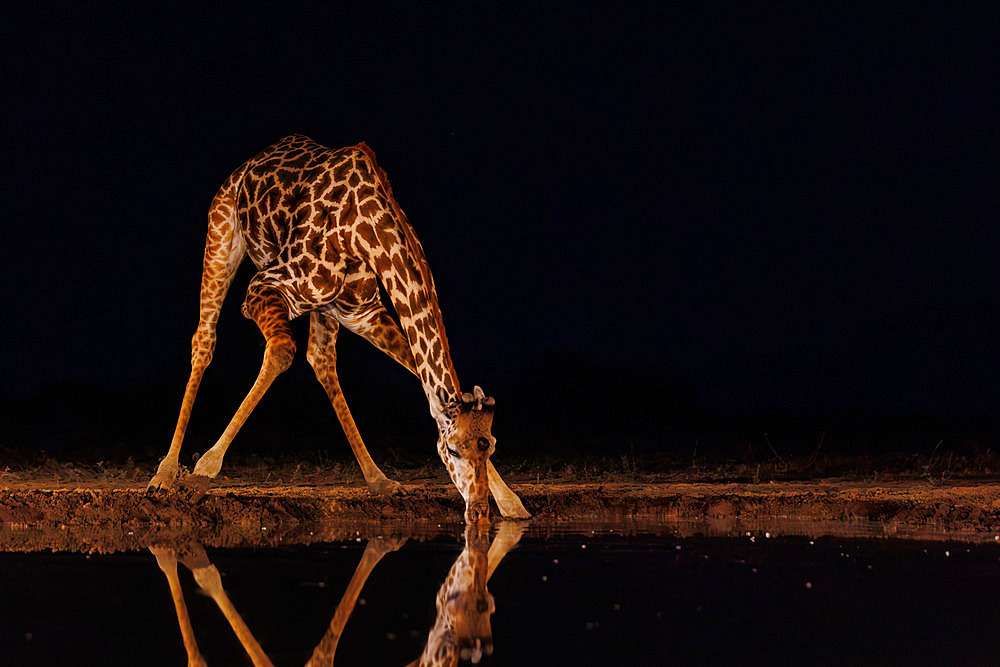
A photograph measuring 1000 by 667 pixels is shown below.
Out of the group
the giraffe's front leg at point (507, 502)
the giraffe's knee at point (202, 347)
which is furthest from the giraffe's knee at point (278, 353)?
the giraffe's front leg at point (507, 502)

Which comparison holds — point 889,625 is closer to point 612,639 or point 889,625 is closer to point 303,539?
point 612,639

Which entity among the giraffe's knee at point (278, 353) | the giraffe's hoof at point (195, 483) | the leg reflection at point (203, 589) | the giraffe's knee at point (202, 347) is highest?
the leg reflection at point (203, 589)

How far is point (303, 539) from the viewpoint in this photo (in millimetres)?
7094

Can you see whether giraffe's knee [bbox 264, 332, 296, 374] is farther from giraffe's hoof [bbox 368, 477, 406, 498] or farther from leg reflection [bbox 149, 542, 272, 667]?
leg reflection [bbox 149, 542, 272, 667]

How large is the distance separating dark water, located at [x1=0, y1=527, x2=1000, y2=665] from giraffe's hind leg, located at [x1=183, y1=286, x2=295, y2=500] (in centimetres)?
268

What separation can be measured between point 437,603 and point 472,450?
3.25 m

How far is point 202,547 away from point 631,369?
63.2ft

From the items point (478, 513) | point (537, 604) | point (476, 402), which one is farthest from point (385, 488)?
point (537, 604)

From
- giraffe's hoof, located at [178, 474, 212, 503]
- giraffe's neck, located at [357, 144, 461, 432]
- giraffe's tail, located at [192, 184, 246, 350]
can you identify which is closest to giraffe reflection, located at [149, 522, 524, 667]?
giraffe's neck, located at [357, 144, 461, 432]

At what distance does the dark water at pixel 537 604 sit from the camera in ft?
12.8

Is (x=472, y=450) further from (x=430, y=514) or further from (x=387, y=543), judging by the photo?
(x=387, y=543)

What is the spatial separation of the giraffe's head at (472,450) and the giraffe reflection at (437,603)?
72 cm

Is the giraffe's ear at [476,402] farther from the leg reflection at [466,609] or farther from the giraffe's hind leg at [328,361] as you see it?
the giraffe's hind leg at [328,361]

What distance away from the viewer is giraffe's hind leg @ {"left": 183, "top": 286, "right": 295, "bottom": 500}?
9156 millimetres
